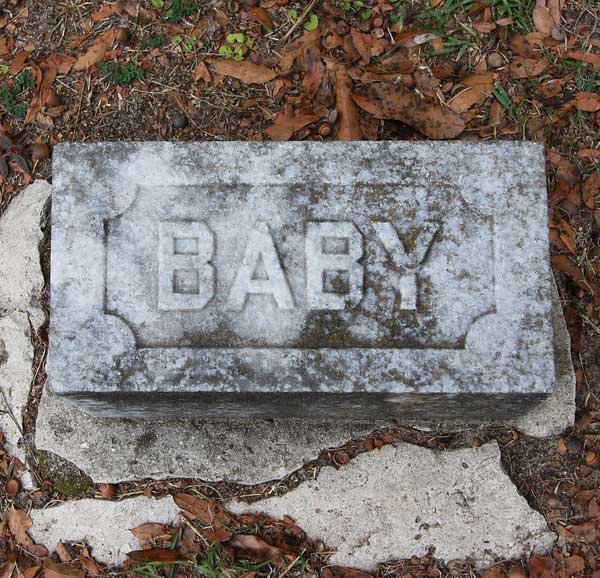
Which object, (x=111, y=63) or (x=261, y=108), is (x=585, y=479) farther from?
(x=111, y=63)

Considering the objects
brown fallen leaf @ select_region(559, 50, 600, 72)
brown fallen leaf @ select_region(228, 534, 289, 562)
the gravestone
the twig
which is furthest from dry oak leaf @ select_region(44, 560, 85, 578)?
brown fallen leaf @ select_region(559, 50, 600, 72)

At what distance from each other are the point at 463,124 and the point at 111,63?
155cm

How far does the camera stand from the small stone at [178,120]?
273 cm

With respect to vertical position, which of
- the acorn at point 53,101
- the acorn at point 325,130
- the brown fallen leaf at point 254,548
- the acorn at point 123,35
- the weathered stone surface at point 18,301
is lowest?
the brown fallen leaf at point 254,548

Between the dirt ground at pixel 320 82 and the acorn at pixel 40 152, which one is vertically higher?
the dirt ground at pixel 320 82

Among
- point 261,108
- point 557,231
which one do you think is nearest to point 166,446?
point 261,108

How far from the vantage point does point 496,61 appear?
273 cm

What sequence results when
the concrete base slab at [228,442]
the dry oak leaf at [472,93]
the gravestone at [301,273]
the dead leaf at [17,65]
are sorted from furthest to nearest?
the dead leaf at [17,65] → the dry oak leaf at [472,93] → the concrete base slab at [228,442] → the gravestone at [301,273]

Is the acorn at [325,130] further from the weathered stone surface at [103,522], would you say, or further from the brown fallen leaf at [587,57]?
the weathered stone surface at [103,522]

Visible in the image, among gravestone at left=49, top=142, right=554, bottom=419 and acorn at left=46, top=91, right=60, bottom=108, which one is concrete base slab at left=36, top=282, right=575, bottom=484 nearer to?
gravestone at left=49, top=142, right=554, bottom=419

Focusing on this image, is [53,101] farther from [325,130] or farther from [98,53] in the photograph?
[325,130]

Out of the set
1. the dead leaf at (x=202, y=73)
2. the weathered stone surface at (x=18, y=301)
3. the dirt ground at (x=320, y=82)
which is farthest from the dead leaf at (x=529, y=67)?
the weathered stone surface at (x=18, y=301)

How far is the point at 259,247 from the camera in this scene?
198 centimetres

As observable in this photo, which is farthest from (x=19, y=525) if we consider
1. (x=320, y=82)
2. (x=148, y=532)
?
(x=320, y=82)
